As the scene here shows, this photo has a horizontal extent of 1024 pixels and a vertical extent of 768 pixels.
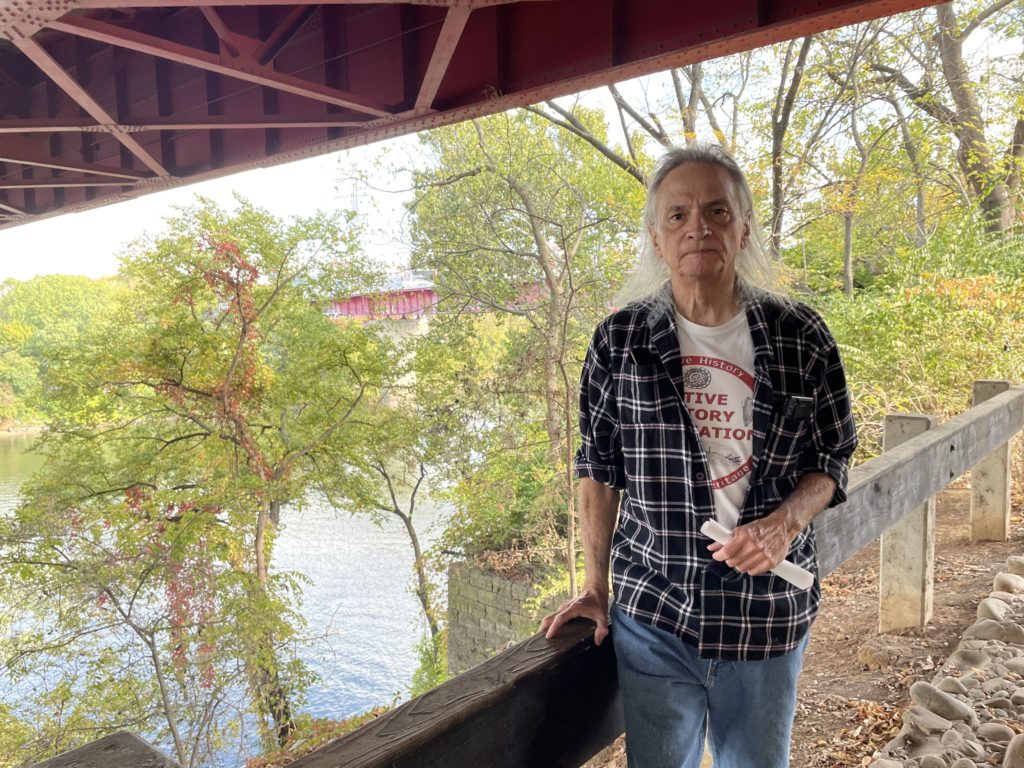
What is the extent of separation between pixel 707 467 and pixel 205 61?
4.64m

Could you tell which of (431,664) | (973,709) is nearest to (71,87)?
(973,709)

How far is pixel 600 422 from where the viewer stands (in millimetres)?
1410

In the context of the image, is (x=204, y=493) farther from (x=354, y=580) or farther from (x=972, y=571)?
(x=972, y=571)

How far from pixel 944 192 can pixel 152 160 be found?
573 inches

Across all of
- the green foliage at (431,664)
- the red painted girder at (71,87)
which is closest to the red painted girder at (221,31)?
the red painted girder at (71,87)

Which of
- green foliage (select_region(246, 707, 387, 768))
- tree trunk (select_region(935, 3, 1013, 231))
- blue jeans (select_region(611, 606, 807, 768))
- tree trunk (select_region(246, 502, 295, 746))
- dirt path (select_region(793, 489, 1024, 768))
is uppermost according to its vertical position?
tree trunk (select_region(935, 3, 1013, 231))

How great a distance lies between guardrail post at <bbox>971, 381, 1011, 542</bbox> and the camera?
4008mm

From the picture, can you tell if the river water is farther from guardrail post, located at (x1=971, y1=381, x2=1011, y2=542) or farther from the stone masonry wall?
guardrail post, located at (x1=971, y1=381, x2=1011, y2=542)

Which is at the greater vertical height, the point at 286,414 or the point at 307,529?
the point at 286,414

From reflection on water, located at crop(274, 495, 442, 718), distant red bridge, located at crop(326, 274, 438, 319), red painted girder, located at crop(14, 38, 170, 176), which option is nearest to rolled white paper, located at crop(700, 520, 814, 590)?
red painted girder, located at crop(14, 38, 170, 176)

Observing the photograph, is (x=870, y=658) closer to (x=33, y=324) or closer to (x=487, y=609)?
(x=487, y=609)

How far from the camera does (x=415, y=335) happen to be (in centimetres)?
1510

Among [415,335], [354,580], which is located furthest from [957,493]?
[354,580]

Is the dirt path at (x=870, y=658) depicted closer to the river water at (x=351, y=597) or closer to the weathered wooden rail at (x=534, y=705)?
the weathered wooden rail at (x=534, y=705)
